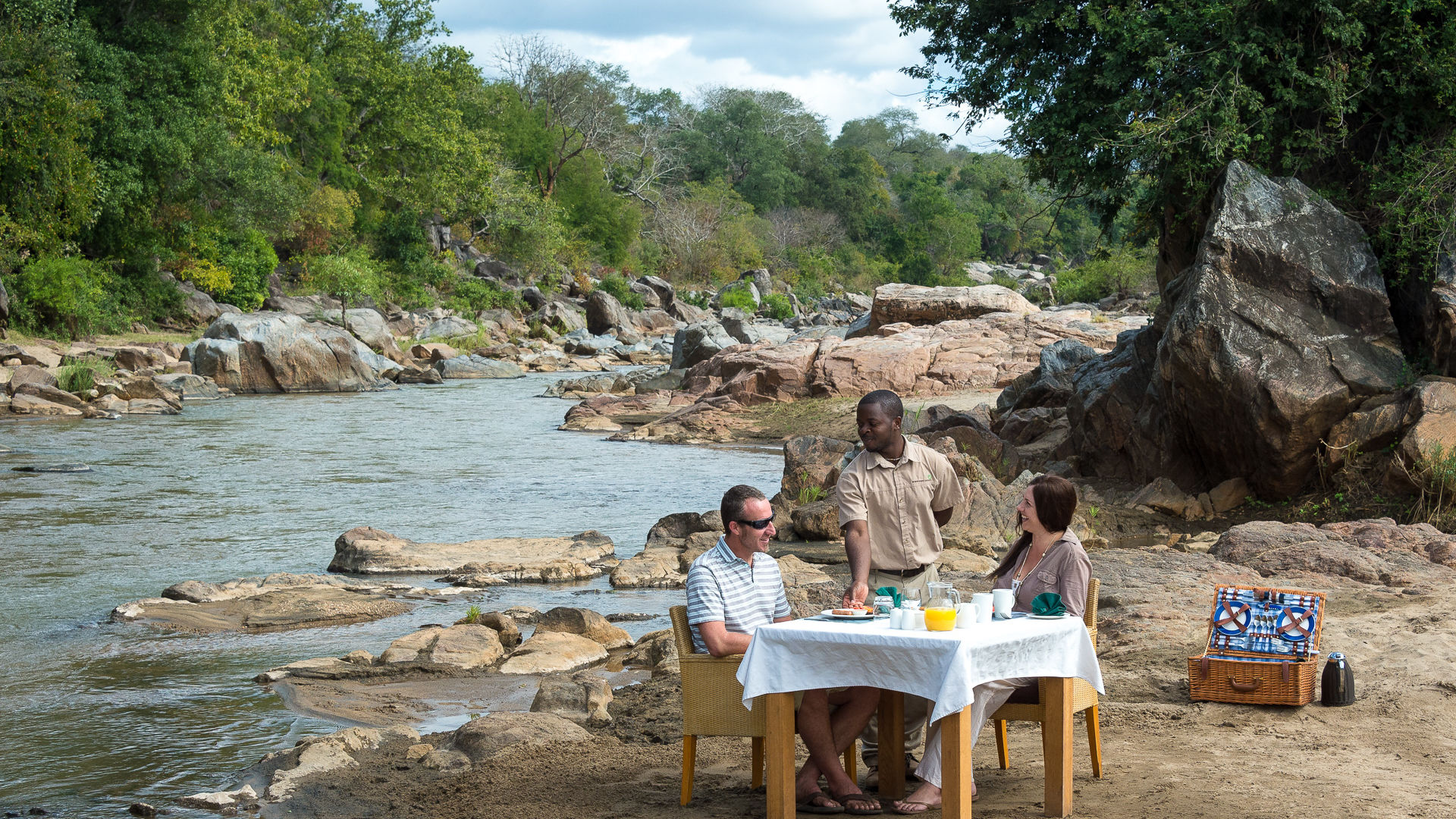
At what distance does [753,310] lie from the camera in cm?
6094

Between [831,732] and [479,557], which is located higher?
[831,732]

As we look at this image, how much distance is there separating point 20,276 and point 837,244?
179 feet

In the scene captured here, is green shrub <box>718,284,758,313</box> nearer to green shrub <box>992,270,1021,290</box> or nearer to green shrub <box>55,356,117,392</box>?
green shrub <box>992,270,1021,290</box>

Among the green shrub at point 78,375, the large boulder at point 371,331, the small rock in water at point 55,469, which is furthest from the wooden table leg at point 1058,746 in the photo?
the large boulder at point 371,331

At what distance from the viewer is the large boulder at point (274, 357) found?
106 ft

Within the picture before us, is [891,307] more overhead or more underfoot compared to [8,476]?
more overhead

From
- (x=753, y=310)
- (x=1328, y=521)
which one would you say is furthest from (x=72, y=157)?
(x=753, y=310)

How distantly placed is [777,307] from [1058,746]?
5764 centimetres

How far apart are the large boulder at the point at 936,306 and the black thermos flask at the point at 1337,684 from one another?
2297cm

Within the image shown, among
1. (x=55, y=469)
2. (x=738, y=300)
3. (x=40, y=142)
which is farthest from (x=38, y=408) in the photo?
(x=738, y=300)

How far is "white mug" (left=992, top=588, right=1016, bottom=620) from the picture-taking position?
443cm

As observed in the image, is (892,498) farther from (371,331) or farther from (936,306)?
(371,331)

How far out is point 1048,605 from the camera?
15.1 feet

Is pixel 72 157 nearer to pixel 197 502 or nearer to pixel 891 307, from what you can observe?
pixel 197 502
